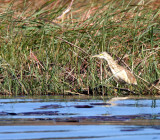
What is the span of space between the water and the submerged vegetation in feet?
3.66

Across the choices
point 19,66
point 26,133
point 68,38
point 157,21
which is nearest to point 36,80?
point 19,66

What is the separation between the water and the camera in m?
4.47

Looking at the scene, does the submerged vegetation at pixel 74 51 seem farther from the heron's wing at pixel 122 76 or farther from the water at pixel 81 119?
the water at pixel 81 119

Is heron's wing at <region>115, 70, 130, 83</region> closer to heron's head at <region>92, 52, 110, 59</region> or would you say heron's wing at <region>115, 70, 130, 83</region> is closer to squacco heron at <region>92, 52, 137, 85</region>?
squacco heron at <region>92, 52, 137, 85</region>

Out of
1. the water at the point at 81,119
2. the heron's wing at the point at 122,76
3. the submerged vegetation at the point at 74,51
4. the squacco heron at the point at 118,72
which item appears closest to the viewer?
the water at the point at 81,119

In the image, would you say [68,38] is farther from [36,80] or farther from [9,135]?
[9,135]

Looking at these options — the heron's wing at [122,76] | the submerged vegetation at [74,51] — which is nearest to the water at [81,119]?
the submerged vegetation at [74,51]

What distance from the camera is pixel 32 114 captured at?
19.3ft

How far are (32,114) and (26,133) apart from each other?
1304mm

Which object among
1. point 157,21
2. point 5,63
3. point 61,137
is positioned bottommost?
point 61,137

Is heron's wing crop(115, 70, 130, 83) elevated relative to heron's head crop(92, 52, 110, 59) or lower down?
lower down

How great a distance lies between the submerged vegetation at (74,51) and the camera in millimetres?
8531

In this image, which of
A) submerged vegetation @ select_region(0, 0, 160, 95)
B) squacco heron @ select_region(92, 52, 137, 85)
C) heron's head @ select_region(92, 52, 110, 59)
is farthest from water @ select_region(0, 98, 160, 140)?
heron's head @ select_region(92, 52, 110, 59)

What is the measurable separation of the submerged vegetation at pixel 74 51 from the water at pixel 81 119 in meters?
1.12
